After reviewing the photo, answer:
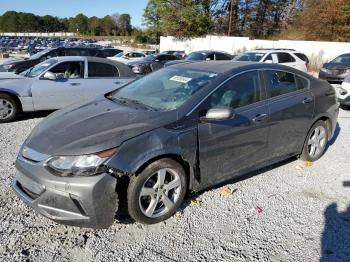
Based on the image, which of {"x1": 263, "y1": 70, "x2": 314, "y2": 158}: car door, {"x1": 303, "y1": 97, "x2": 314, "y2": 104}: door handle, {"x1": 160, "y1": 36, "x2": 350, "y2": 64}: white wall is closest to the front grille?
{"x1": 263, "y1": 70, "x2": 314, "y2": 158}: car door

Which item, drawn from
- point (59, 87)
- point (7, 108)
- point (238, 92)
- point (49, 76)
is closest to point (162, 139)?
point (238, 92)

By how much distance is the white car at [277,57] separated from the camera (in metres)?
13.7

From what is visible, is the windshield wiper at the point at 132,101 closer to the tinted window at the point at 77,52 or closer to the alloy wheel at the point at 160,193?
the alloy wheel at the point at 160,193

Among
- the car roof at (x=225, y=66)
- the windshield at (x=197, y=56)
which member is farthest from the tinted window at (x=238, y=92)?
the windshield at (x=197, y=56)

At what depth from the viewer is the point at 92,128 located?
3322 millimetres

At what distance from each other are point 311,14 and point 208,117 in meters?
39.1

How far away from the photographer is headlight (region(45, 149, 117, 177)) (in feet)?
9.78

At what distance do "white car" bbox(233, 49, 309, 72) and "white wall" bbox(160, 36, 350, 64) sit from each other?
41.2 feet

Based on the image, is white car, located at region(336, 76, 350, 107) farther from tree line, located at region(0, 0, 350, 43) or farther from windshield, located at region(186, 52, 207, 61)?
tree line, located at region(0, 0, 350, 43)

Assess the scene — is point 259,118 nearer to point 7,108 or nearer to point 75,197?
point 75,197

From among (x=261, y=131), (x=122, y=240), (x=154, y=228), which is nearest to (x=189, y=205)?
(x=154, y=228)

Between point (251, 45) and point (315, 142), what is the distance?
28.6m

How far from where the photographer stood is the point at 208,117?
3.52 m

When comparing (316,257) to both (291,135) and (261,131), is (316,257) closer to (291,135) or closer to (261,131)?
(261,131)
